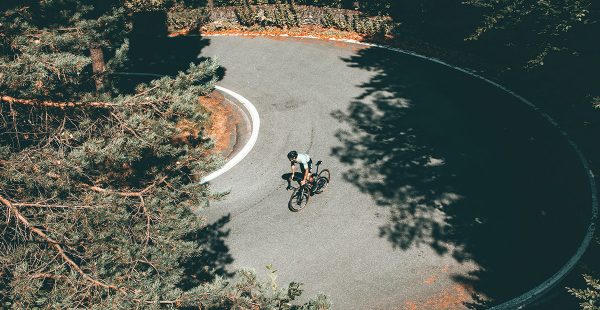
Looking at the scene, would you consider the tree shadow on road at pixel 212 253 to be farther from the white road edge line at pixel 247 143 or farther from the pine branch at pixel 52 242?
the pine branch at pixel 52 242

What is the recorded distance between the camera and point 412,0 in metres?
20.9

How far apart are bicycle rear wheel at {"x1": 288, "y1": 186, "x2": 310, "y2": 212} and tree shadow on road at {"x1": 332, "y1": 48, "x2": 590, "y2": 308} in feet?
6.18

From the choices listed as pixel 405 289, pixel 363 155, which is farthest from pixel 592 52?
pixel 405 289

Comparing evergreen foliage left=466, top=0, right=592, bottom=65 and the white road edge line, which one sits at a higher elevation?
evergreen foliage left=466, top=0, right=592, bottom=65

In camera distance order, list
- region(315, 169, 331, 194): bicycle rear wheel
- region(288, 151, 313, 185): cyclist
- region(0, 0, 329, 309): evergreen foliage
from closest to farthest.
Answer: region(0, 0, 329, 309): evergreen foliage < region(288, 151, 313, 185): cyclist < region(315, 169, 331, 194): bicycle rear wheel

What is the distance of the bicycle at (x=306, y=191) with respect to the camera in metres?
11.8

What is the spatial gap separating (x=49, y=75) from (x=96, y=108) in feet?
2.63

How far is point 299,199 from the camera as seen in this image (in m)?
11.9

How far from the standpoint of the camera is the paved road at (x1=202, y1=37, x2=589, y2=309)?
1004cm

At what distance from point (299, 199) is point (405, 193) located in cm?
337

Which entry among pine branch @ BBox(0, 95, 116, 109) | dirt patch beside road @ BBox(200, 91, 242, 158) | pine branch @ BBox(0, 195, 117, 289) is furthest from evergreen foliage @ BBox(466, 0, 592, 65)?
pine branch @ BBox(0, 195, 117, 289)

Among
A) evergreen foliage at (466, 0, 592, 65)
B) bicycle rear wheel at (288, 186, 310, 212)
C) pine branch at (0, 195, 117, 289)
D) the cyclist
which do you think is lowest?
bicycle rear wheel at (288, 186, 310, 212)

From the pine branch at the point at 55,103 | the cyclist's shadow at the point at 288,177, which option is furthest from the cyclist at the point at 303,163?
the pine branch at the point at 55,103

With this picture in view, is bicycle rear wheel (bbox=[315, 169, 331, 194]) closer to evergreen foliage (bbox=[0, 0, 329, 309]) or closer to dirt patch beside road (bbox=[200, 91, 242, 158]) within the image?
dirt patch beside road (bbox=[200, 91, 242, 158])
